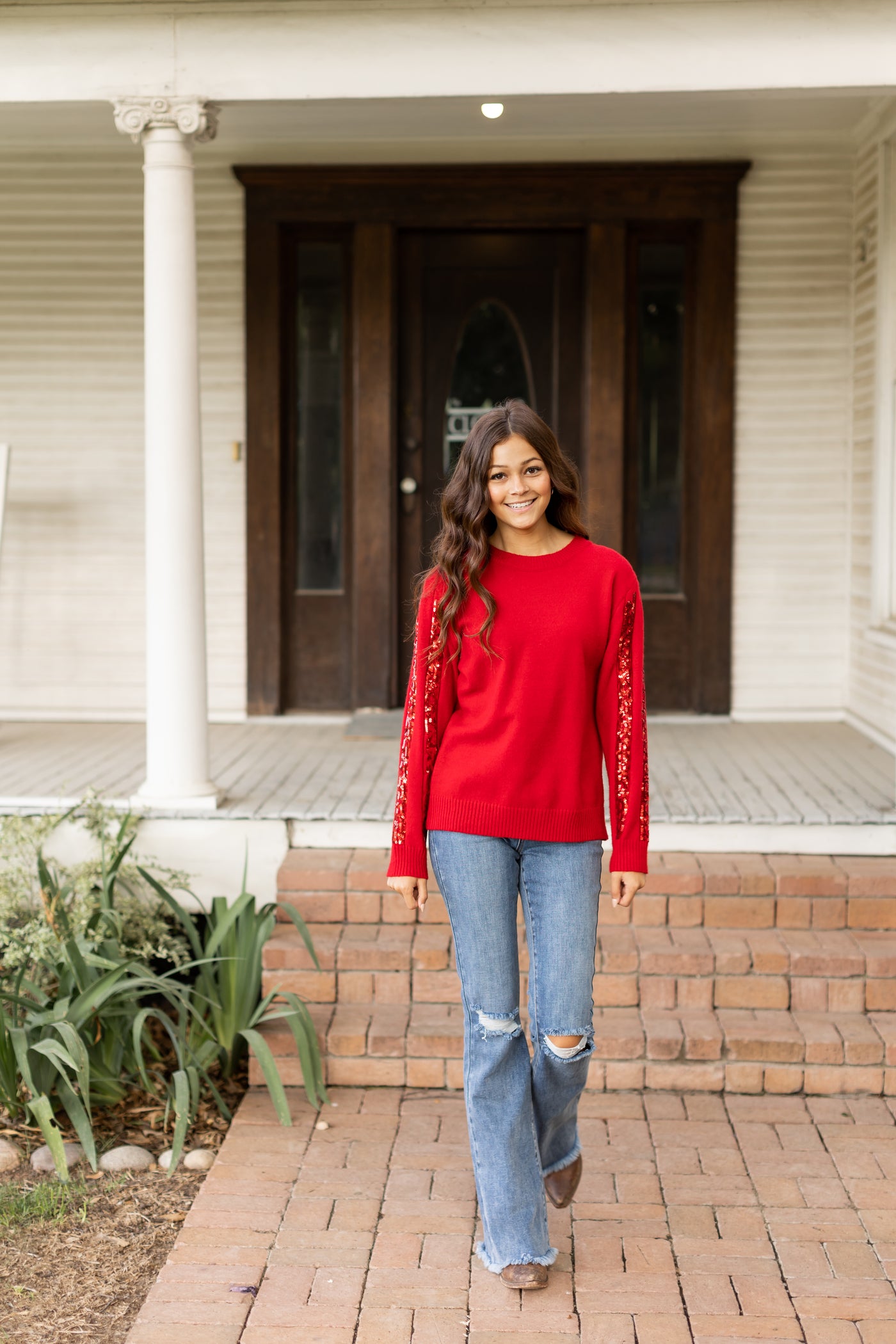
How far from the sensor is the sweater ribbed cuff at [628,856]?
2.79m

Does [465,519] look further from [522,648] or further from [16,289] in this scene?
[16,289]

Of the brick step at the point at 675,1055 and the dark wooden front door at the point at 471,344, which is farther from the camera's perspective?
the dark wooden front door at the point at 471,344

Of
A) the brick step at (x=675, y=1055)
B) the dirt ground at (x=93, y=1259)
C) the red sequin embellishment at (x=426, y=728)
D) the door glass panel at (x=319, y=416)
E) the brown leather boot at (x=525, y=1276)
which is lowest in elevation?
the dirt ground at (x=93, y=1259)

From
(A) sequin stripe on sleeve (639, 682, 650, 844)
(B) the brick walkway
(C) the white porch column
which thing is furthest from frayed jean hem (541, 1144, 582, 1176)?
(C) the white porch column

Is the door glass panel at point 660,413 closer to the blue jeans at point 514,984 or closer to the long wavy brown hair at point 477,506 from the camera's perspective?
the long wavy brown hair at point 477,506

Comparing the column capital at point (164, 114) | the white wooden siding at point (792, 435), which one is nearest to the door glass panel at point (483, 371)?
the white wooden siding at point (792, 435)

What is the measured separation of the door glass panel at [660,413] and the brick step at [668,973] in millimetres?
2744

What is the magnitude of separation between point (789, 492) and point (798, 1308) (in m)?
4.37

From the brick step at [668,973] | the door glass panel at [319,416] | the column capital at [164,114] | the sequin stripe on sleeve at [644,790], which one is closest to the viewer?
the sequin stripe on sleeve at [644,790]

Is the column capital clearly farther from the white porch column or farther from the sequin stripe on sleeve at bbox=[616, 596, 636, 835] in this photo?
the sequin stripe on sleeve at bbox=[616, 596, 636, 835]

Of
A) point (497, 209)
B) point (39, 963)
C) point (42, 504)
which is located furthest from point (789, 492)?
point (39, 963)

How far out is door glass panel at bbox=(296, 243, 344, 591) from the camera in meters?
6.50

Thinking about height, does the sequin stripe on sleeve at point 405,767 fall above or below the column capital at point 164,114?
below

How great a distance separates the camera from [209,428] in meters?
6.53
